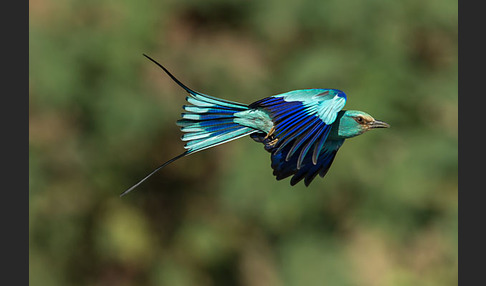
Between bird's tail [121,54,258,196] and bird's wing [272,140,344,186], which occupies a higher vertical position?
bird's tail [121,54,258,196]

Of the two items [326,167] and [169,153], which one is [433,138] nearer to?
[169,153]

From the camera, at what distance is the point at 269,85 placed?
5.36 meters

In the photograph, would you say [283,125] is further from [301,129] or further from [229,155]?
[229,155]

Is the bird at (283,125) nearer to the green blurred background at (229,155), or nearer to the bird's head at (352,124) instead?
the bird's head at (352,124)

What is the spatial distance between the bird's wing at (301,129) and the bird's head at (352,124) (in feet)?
0.17

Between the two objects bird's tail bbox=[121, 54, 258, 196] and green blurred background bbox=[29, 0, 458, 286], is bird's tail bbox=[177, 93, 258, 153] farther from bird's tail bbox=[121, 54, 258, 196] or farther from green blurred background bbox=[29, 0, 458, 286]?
green blurred background bbox=[29, 0, 458, 286]

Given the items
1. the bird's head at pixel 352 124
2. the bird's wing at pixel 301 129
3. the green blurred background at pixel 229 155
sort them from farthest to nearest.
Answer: the green blurred background at pixel 229 155 → the bird's head at pixel 352 124 → the bird's wing at pixel 301 129

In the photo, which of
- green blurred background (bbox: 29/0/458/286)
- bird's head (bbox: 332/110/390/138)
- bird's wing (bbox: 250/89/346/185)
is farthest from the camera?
green blurred background (bbox: 29/0/458/286)

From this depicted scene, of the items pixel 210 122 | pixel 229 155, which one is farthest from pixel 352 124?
pixel 229 155

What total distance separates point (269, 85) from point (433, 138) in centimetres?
143

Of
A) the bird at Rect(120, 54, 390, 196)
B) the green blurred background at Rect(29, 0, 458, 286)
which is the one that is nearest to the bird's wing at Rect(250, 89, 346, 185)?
the bird at Rect(120, 54, 390, 196)

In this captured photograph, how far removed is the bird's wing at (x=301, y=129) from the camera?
152 centimetres

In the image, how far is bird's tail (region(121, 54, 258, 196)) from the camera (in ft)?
5.57

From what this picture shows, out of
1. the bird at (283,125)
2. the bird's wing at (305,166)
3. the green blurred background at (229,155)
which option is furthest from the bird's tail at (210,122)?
the green blurred background at (229,155)
